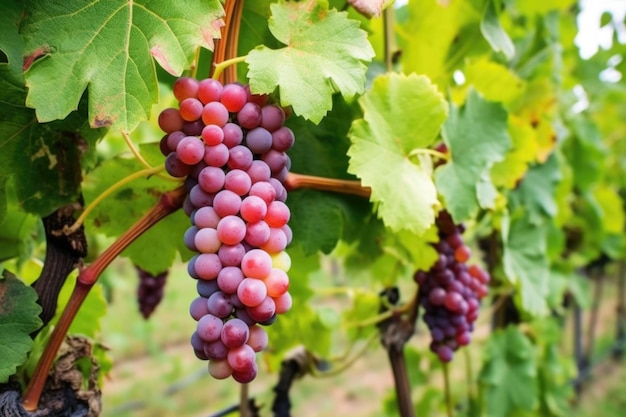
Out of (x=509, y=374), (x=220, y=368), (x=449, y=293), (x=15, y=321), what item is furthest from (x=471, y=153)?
(x=509, y=374)

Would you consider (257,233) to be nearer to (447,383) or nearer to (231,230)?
(231,230)

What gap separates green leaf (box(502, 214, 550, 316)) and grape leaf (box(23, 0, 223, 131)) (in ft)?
3.67

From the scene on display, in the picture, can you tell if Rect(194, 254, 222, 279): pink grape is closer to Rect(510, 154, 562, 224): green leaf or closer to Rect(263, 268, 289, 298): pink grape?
Rect(263, 268, 289, 298): pink grape

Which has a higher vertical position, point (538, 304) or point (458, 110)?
point (458, 110)

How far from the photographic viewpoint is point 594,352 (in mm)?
5605

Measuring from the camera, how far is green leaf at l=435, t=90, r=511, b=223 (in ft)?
3.45

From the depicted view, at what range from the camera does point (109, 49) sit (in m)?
0.70

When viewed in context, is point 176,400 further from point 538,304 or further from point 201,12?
point 201,12

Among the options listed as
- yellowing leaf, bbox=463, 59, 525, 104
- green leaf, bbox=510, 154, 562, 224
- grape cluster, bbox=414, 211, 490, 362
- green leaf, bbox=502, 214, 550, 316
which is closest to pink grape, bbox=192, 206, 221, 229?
grape cluster, bbox=414, 211, 490, 362

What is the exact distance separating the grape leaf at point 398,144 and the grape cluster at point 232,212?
0.19 metres

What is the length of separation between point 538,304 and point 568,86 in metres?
1.17

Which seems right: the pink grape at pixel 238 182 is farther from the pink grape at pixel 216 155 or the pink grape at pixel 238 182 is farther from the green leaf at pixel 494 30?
the green leaf at pixel 494 30

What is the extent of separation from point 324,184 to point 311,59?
26 centimetres

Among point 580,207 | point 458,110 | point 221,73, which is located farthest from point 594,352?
point 221,73
